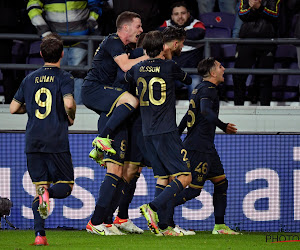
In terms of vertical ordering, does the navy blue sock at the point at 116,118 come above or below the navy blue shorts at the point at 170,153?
above

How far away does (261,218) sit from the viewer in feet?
33.3

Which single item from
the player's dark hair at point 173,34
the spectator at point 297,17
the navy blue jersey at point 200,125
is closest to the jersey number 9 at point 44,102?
the player's dark hair at point 173,34

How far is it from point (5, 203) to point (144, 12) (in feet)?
10.1

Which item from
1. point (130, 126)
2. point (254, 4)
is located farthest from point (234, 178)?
point (130, 126)

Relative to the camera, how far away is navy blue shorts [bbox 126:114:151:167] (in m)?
8.27

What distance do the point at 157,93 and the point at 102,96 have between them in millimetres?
661

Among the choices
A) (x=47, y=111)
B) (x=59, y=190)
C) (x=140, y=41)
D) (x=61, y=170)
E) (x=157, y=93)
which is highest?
(x=140, y=41)

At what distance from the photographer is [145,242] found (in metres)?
7.44

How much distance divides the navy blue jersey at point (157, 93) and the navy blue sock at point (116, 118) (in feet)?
0.63

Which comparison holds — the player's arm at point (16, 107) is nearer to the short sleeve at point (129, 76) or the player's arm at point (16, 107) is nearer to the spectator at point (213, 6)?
the short sleeve at point (129, 76)

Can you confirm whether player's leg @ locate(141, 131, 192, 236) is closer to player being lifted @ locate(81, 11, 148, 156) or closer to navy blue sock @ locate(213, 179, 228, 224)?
player being lifted @ locate(81, 11, 148, 156)

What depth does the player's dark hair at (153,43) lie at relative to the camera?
25.5 ft

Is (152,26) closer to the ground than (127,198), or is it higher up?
higher up

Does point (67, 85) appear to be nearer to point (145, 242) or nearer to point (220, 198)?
point (145, 242)
